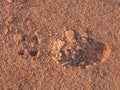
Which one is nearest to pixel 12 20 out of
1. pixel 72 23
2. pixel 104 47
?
pixel 72 23

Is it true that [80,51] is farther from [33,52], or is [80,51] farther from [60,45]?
[33,52]

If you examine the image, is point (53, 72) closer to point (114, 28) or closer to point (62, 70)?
point (62, 70)

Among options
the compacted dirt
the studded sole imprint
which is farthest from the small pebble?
the studded sole imprint

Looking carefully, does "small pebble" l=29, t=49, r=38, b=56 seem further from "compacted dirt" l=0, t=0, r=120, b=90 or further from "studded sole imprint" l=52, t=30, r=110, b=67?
"studded sole imprint" l=52, t=30, r=110, b=67

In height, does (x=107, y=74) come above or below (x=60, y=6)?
below

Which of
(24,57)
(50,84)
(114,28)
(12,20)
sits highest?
(12,20)

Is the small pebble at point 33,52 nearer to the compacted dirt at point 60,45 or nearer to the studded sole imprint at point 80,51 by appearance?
the compacted dirt at point 60,45

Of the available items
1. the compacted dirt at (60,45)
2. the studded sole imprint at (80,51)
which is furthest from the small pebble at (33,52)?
the studded sole imprint at (80,51)

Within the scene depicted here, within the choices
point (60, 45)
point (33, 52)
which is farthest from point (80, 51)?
point (33, 52)
